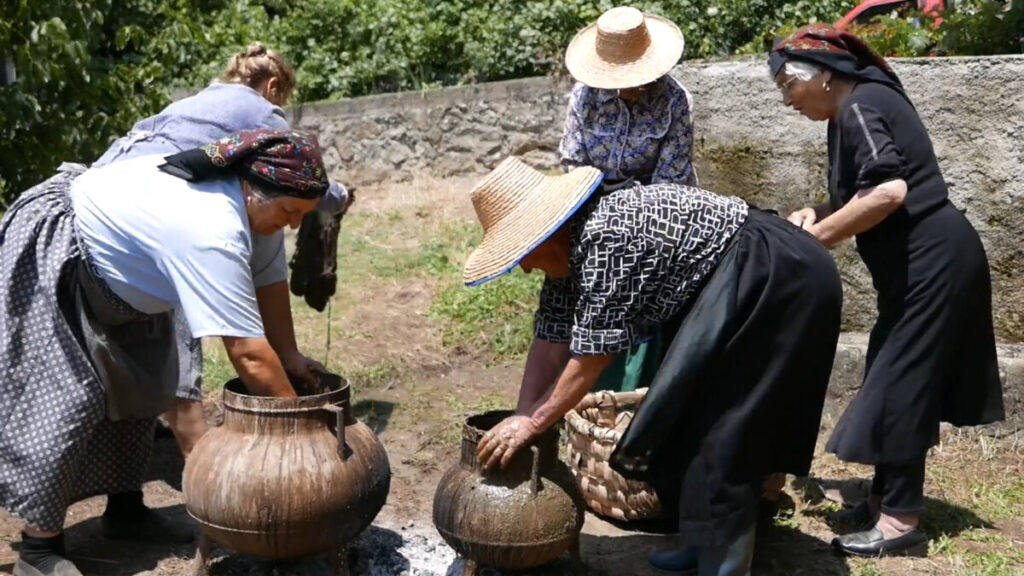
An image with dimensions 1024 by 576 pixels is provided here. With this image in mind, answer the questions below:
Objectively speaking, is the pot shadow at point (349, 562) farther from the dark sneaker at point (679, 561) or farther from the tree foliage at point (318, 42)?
the tree foliage at point (318, 42)

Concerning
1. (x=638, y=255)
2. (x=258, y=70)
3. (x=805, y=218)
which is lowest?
(x=805, y=218)

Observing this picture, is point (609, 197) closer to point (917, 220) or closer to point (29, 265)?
point (917, 220)

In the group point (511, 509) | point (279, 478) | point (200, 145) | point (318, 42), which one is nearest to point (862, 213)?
point (511, 509)

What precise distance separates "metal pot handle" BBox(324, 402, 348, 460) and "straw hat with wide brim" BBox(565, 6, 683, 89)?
2.07 m

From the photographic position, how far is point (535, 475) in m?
4.04

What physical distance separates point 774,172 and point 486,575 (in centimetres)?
311

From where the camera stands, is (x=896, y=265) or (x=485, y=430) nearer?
(x=485, y=430)

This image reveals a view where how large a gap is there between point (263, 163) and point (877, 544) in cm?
278

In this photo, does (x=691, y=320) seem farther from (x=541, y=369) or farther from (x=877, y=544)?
(x=877, y=544)

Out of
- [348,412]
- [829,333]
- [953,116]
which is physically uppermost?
[953,116]

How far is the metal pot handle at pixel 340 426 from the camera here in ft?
13.3

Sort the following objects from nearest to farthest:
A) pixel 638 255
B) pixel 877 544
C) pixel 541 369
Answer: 1. pixel 638 255
2. pixel 541 369
3. pixel 877 544

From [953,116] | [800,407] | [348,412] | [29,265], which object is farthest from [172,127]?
[953,116]

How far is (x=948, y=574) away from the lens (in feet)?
15.0
